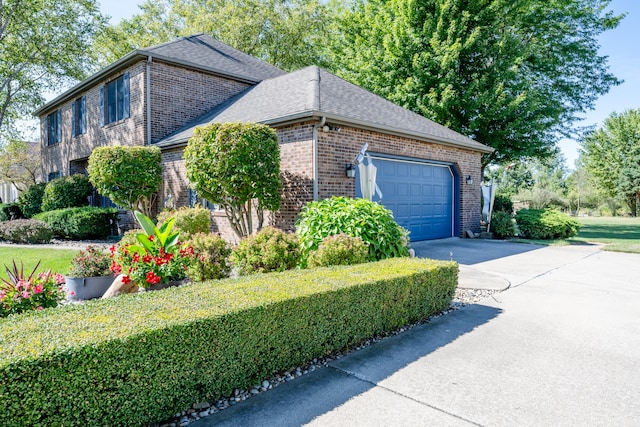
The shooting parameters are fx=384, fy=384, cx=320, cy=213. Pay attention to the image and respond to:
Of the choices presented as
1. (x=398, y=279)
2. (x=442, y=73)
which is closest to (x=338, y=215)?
(x=398, y=279)

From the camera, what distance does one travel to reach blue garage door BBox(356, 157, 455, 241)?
34.0 ft

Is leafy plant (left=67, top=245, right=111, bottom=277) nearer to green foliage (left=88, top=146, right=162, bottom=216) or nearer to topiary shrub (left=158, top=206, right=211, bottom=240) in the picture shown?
topiary shrub (left=158, top=206, right=211, bottom=240)

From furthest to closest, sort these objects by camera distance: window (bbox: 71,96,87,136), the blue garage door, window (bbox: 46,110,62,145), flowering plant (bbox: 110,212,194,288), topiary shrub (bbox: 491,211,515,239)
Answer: window (bbox: 46,110,62,145) < window (bbox: 71,96,87,136) < topiary shrub (bbox: 491,211,515,239) < the blue garage door < flowering plant (bbox: 110,212,194,288)

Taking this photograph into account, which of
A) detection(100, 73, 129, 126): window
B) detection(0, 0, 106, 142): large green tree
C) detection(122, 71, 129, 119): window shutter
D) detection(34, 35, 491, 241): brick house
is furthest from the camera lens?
detection(0, 0, 106, 142): large green tree

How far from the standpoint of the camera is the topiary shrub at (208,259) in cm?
574

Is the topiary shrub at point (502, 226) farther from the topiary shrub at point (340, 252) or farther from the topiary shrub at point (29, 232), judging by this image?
the topiary shrub at point (29, 232)

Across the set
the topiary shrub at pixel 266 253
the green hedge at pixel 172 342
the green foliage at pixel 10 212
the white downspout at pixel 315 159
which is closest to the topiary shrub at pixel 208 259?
the topiary shrub at pixel 266 253

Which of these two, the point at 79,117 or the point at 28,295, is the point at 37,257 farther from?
the point at 79,117

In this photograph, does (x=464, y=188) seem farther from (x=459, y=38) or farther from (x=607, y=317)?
(x=607, y=317)

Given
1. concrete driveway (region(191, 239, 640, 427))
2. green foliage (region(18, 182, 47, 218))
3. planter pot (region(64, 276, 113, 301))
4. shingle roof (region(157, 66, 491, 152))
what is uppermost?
shingle roof (region(157, 66, 491, 152))

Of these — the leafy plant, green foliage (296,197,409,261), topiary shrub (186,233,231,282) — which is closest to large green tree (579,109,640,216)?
green foliage (296,197,409,261)

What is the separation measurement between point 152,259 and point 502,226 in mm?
12026

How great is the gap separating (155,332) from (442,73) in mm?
16564

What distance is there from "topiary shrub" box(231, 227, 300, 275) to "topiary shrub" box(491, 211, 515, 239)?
9.78 meters
